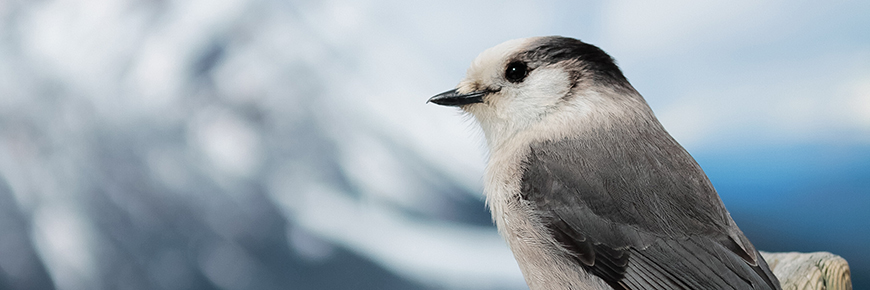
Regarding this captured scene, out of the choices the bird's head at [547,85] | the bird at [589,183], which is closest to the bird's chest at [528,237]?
the bird at [589,183]

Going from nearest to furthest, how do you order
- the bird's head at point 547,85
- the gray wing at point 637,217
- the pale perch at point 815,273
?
the gray wing at point 637,217
the bird's head at point 547,85
the pale perch at point 815,273

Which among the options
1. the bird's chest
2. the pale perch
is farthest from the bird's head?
A: the pale perch

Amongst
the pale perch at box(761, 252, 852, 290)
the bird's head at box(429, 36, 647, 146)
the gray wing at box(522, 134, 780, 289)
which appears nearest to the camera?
the gray wing at box(522, 134, 780, 289)

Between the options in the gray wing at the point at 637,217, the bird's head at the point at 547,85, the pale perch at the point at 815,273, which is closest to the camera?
the gray wing at the point at 637,217

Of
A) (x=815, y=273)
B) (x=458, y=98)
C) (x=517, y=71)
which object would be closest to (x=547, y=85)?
(x=517, y=71)

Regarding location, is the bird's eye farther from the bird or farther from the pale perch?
the pale perch

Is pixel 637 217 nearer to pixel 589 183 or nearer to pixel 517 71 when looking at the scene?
pixel 589 183

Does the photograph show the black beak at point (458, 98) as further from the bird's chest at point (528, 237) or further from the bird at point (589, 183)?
the bird's chest at point (528, 237)

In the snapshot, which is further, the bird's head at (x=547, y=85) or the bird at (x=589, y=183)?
the bird's head at (x=547, y=85)

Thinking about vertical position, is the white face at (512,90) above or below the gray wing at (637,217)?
above

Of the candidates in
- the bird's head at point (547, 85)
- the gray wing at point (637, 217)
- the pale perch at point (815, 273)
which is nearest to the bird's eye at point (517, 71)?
the bird's head at point (547, 85)
